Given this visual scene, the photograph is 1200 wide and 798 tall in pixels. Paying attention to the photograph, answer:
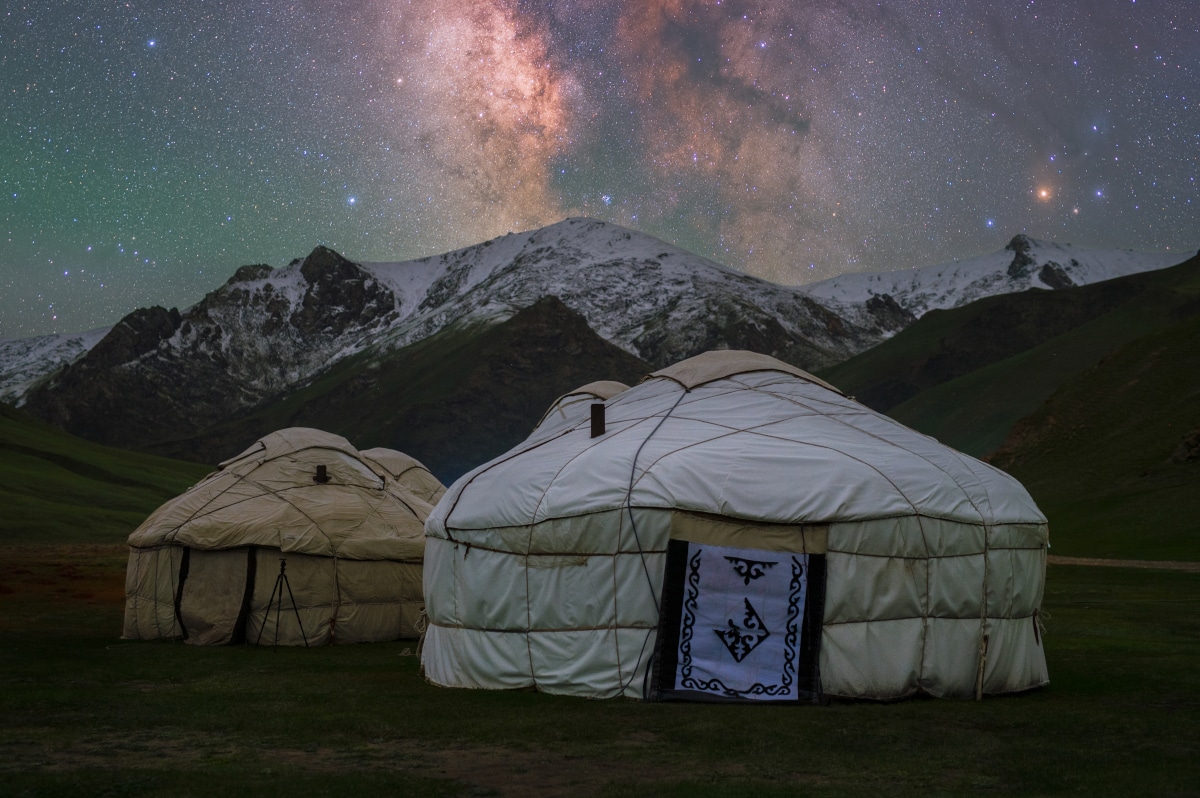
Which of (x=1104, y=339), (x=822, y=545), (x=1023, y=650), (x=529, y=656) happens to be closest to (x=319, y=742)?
(x=529, y=656)

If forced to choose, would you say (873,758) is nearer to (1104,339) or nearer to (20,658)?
(20,658)

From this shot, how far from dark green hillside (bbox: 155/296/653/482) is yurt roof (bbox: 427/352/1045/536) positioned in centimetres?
11900

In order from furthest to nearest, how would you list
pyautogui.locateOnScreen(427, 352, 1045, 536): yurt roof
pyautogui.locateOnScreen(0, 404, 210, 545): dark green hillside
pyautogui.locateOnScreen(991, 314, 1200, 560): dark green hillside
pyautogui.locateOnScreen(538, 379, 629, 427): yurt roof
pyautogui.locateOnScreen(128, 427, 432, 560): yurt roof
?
pyautogui.locateOnScreen(0, 404, 210, 545): dark green hillside
pyautogui.locateOnScreen(991, 314, 1200, 560): dark green hillside
pyautogui.locateOnScreen(538, 379, 629, 427): yurt roof
pyautogui.locateOnScreen(128, 427, 432, 560): yurt roof
pyautogui.locateOnScreen(427, 352, 1045, 536): yurt roof

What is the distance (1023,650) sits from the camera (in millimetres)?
10688

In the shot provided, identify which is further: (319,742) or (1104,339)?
(1104,339)

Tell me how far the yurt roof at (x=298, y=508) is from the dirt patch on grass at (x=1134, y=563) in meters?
24.5

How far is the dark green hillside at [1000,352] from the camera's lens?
325 feet

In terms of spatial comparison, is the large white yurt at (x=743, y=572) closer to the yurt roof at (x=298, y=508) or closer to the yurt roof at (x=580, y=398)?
the yurt roof at (x=580, y=398)

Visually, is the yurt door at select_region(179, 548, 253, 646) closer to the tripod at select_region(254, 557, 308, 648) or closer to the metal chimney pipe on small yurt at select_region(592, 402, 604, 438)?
the tripod at select_region(254, 557, 308, 648)

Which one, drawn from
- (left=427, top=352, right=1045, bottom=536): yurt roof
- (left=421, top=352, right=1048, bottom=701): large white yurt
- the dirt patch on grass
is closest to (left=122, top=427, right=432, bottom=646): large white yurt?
(left=427, top=352, right=1045, bottom=536): yurt roof

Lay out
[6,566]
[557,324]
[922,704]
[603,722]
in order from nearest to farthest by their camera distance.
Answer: [603,722], [922,704], [6,566], [557,324]

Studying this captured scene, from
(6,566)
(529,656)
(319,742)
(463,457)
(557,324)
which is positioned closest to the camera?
(319,742)

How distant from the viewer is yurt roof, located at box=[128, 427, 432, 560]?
15.2 metres

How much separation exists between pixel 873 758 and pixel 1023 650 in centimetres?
410
